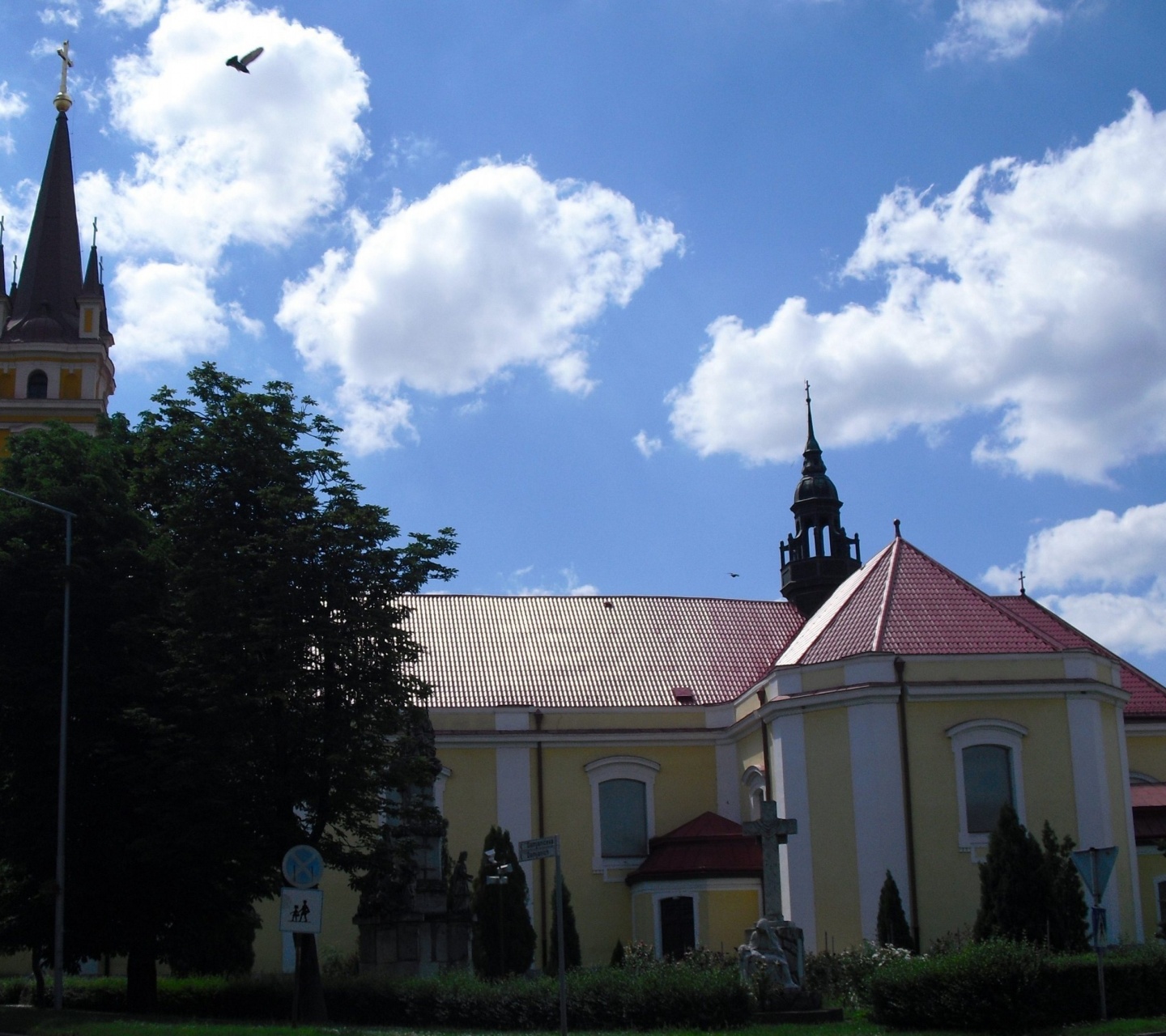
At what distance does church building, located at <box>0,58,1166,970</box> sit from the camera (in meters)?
28.7

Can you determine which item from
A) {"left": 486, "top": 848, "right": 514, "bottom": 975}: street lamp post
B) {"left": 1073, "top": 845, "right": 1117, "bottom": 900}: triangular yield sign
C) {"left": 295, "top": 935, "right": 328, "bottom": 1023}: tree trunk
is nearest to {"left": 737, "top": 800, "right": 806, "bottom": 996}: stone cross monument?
{"left": 1073, "top": 845, "right": 1117, "bottom": 900}: triangular yield sign

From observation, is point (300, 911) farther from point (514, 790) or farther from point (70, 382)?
point (70, 382)

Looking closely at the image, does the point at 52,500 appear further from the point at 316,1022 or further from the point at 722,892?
the point at 722,892

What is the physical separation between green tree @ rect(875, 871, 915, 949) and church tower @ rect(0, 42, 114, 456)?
27.1 meters

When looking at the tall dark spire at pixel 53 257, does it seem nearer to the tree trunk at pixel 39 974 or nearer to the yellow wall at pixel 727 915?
the tree trunk at pixel 39 974

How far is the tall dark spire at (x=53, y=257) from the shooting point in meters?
43.1

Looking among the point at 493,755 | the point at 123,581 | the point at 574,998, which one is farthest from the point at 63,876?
the point at 493,755

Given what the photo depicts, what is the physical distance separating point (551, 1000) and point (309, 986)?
433cm

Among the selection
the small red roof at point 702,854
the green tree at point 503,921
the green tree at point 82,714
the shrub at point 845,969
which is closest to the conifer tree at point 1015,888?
the shrub at point 845,969

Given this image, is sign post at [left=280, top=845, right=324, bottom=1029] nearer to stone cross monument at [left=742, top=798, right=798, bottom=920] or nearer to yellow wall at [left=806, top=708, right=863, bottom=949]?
stone cross monument at [left=742, top=798, right=798, bottom=920]

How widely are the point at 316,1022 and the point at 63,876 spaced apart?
5361mm

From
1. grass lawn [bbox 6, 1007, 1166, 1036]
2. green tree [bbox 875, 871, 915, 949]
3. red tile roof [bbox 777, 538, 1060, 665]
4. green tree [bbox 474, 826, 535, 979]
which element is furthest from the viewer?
red tile roof [bbox 777, 538, 1060, 665]

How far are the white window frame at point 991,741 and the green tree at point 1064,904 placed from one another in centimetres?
292

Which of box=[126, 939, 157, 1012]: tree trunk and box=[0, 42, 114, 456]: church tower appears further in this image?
box=[0, 42, 114, 456]: church tower
